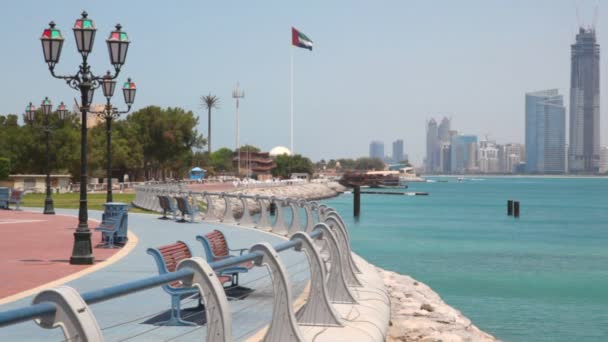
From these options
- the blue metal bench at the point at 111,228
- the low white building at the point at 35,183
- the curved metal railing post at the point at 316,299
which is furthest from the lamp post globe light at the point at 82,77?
the low white building at the point at 35,183

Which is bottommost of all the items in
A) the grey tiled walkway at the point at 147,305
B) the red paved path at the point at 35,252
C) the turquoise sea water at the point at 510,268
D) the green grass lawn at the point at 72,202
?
the turquoise sea water at the point at 510,268

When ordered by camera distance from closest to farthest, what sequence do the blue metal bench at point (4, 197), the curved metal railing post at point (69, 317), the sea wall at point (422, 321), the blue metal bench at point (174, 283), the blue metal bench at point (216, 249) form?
the curved metal railing post at point (69, 317) → the blue metal bench at point (174, 283) → the blue metal bench at point (216, 249) → the sea wall at point (422, 321) → the blue metal bench at point (4, 197)

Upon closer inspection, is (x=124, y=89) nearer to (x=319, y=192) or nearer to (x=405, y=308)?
(x=405, y=308)

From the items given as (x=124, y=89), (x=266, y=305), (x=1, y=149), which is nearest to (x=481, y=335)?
(x=266, y=305)

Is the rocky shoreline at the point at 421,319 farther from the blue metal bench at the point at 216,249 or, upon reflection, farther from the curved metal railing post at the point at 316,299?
the curved metal railing post at the point at 316,299

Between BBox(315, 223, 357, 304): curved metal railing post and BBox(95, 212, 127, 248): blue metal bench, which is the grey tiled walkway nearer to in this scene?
BBox(95, 212, 127, 248): blue metal bench

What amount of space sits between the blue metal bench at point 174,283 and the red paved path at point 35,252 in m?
2.93

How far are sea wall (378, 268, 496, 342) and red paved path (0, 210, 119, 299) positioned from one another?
577cm

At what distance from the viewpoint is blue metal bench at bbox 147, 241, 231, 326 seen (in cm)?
863

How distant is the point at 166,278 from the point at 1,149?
74654 mm

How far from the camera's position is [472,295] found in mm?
24047

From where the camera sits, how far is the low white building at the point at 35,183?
197ft

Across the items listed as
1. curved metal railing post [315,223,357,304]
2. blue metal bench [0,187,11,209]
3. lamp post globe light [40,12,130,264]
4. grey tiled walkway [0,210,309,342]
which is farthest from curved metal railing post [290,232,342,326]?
blue metal bench [0,187,11,209]

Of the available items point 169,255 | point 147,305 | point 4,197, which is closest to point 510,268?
point 4,197
